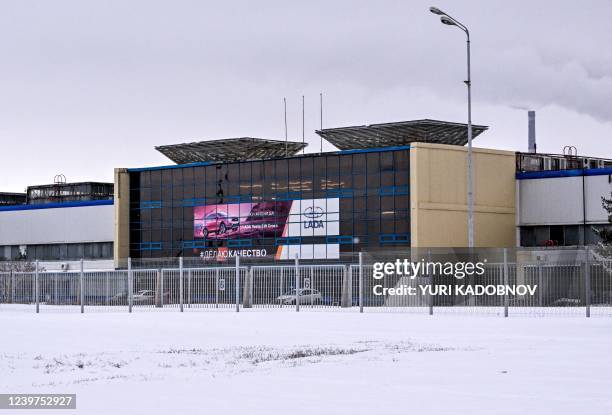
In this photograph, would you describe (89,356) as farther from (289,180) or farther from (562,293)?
(289,180)

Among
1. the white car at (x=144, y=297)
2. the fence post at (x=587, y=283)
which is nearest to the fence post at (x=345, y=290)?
the white car at (x=144, y=297)

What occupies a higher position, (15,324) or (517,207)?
(517,207)

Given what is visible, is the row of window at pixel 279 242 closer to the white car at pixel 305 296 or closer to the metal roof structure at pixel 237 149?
the metal roof structure at pixel 237 149

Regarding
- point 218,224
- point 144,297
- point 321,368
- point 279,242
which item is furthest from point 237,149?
point 321,368

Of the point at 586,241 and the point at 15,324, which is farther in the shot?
the point at 586,241

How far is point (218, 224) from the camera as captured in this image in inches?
3029

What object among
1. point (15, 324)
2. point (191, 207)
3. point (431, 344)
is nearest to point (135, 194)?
point (191, 207)

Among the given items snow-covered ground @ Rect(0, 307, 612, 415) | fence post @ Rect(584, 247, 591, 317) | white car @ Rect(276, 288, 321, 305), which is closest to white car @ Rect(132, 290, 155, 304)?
white car @ Rect(276, 288, 321, 305)

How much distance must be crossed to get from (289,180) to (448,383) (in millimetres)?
59823

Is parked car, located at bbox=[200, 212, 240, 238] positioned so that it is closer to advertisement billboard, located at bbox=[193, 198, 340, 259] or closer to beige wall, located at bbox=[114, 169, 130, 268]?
advertisement billboard, located at bbox=[193, 198, 340, 259]

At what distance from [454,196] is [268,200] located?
13.4m

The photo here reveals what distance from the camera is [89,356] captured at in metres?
18.9

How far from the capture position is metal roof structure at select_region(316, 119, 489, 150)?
6969 cm

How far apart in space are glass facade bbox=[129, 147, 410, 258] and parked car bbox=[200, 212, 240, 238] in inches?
2.7
